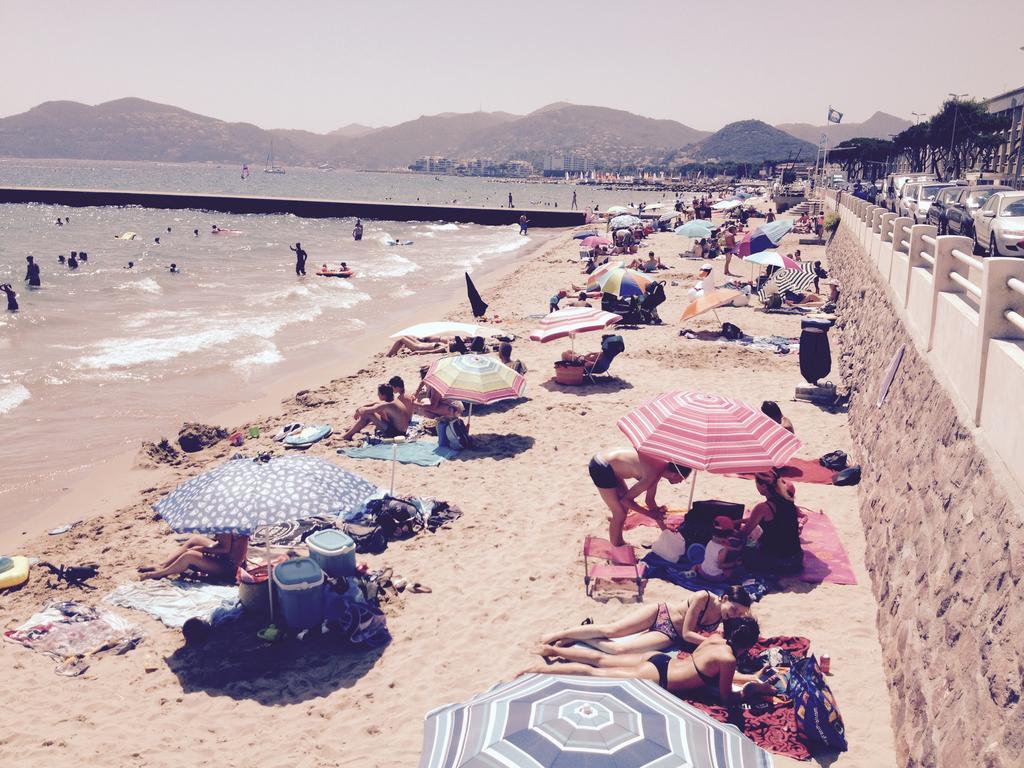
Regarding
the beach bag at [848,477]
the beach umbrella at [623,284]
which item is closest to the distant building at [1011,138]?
the beach umbrella at [623,284]

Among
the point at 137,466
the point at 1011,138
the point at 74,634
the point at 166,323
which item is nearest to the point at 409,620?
the point at 74,634

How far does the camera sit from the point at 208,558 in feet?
26.0

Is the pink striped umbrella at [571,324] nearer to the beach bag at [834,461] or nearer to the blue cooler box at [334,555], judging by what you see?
the beach bag at [834,461]

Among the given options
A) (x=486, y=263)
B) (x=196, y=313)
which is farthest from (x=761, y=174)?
(x=196, y=313)

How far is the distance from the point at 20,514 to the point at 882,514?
9.70 metres

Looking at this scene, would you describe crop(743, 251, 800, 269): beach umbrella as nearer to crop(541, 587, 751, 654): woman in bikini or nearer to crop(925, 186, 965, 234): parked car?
crop(925, 186, 965, 234): parked car

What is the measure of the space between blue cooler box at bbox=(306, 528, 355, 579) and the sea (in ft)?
17.7

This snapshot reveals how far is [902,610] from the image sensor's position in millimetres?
5984

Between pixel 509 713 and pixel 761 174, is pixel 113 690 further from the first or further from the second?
pixel 761 174

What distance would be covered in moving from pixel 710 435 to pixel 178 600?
484cm

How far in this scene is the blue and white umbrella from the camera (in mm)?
6207

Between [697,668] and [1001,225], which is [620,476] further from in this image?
[1001,225]

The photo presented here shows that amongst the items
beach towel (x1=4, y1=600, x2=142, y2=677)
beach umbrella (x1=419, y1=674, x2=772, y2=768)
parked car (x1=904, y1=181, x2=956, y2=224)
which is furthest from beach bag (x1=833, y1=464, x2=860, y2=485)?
parked car (x1=904, y1=181, x2=956, y2=224)

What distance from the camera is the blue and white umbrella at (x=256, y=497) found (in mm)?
6207
